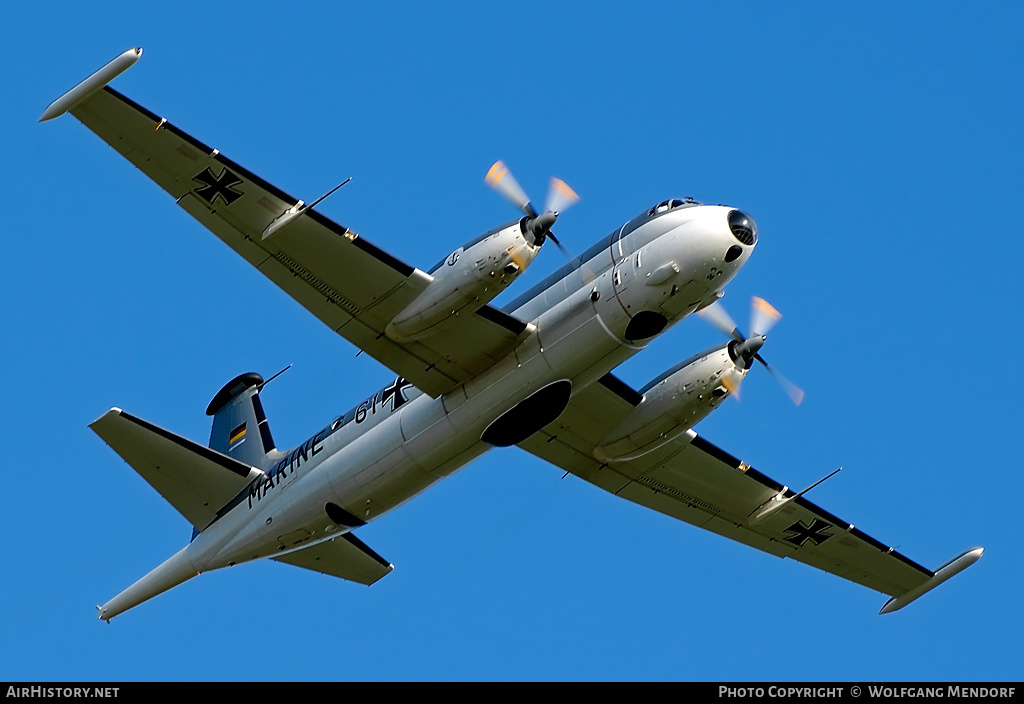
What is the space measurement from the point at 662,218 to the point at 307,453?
8648 millimetres

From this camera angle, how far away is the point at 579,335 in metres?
24.3

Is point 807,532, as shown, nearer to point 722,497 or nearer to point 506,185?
point 722,497

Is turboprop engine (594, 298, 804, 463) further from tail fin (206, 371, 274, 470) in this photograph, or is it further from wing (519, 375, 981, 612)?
tail fin (206, 371, 274, 470)

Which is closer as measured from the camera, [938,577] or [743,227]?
[743,227]

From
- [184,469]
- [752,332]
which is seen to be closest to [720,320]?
[752,332]


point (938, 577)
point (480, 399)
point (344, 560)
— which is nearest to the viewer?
point (480, 399)

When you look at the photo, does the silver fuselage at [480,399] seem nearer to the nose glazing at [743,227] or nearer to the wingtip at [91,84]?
the nose glazing at [743,227]

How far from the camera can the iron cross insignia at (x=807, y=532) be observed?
3026 centimetres

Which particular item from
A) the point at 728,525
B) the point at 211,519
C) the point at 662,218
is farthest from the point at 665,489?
the point at 211,519

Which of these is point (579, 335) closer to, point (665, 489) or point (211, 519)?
point (665, 489)

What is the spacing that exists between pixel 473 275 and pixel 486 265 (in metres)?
0.31

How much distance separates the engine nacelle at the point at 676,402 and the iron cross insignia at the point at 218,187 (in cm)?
884

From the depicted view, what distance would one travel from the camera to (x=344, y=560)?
1167 inches
